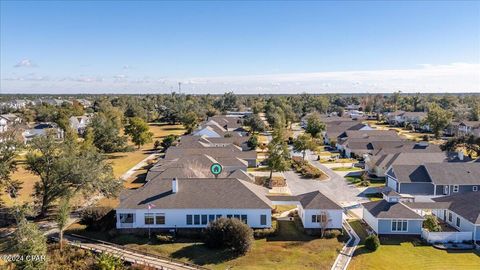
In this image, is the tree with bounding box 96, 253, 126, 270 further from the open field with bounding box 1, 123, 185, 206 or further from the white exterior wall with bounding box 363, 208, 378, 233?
the white exterior wall with bounding box 363, 208, 378, 233

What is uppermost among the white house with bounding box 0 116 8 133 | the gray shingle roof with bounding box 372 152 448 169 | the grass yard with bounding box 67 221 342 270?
the white house with bounding box 0 116 8 133

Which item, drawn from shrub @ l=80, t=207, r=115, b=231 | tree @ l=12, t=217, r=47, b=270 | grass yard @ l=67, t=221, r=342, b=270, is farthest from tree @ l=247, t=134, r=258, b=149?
tree @ l=12, t=217, r=47, b=270

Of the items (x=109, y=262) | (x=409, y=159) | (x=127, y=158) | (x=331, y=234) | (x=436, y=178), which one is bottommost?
(x=331, y=234)

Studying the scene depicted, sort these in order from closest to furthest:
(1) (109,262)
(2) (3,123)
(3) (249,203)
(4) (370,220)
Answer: (1) (109,262) → (3) (249,203) → (4) (370,220) → (2) (3,123)

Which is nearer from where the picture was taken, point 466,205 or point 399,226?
point 399,226

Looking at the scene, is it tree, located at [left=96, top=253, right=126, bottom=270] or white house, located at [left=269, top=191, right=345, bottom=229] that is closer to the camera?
tree, located at [left=96, top=253, right=126, bottom=270]

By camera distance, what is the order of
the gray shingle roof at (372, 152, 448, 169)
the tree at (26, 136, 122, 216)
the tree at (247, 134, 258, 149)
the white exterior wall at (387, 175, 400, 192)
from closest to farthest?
1. the tree at (26, 136, 122, 216)
2. the white exterior wall at (387, 175, 400, 192)
3. the gray shingle roof at (372, 152, 448, 169)
4. the tree at (247, 134, 258, 149)

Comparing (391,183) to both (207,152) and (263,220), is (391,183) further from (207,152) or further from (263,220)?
(207,152)

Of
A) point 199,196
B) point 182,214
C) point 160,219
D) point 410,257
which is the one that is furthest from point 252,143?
point 410,257
